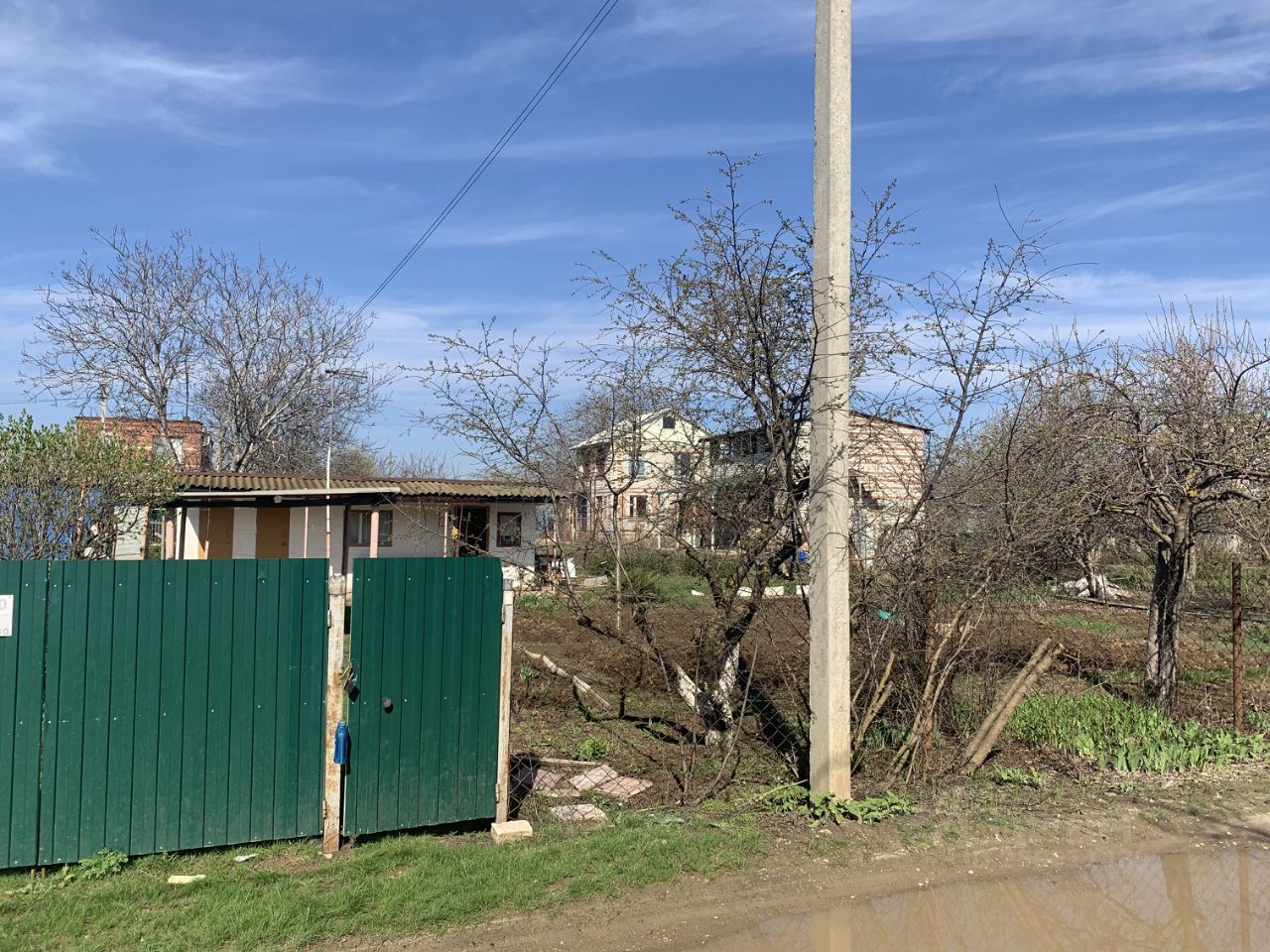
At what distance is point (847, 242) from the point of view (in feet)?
17.9

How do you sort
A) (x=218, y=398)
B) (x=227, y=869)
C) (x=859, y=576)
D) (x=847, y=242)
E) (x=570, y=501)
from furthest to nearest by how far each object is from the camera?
1. (x=218, y=398)
2. (x=570, y=501)
3. (x=859, y=576)
4. (x=847, y=242)
5. (x=227, y=869)

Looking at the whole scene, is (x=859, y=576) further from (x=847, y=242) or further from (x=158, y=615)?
(x=158, y=615)

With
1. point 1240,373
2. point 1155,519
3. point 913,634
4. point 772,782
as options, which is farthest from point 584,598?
point 1240,373

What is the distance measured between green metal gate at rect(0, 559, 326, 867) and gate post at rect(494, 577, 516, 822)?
3.28 ft

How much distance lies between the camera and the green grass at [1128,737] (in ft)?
21.4

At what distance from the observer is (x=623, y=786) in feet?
20.5

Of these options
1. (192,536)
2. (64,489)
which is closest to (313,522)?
(192,536)

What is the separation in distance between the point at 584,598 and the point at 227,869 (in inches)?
128

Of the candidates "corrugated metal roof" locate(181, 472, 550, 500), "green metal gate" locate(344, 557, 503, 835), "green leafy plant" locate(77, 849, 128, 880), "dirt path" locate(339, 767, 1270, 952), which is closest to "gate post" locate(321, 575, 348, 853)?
"green metal gate" locate(344, 557, 503, 835)

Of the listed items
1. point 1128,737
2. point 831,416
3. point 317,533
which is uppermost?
point 831,416

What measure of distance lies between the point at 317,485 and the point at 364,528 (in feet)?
13.1

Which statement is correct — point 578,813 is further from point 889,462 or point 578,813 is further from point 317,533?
point 317,533

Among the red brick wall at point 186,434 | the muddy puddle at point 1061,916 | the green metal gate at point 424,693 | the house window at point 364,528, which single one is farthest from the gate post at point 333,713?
the red brick wall at point 186,434

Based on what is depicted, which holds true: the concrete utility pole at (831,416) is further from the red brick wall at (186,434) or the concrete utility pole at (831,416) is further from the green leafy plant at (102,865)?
the red brick wall at (186,434)
